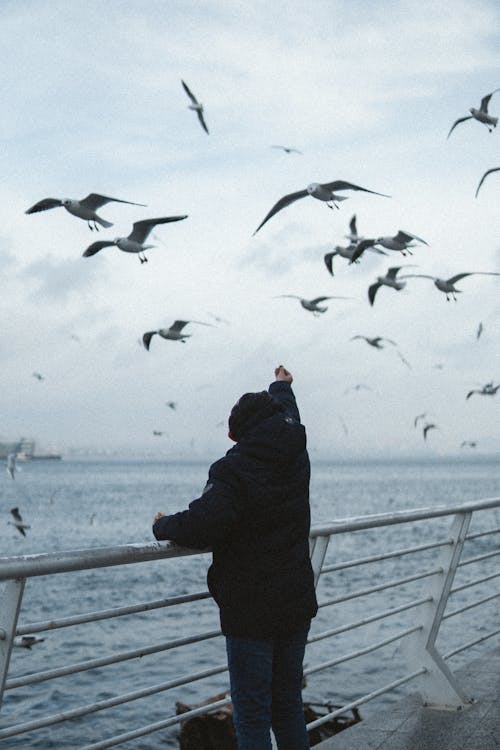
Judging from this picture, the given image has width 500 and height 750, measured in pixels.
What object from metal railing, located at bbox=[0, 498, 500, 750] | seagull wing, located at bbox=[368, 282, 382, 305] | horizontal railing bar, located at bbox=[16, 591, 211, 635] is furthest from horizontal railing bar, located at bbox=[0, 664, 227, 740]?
seagull wing, located at bbox=[368, 282, 382, 305]

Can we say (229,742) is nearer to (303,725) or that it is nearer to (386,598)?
(303,725)

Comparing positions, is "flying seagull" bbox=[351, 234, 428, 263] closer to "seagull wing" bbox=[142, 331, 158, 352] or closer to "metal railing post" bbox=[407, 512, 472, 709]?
"seagull wing" bbox=[142, 331, 158, 352]

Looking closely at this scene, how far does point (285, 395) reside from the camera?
3689mm

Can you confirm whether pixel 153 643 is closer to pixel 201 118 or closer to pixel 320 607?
pixel 201 118

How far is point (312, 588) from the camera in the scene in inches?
129

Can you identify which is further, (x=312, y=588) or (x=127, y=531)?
(x=127, y=531)

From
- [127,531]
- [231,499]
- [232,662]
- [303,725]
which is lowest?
[127,531]

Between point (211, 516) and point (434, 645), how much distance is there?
269 cm

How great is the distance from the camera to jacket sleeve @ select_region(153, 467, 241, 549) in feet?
10.1

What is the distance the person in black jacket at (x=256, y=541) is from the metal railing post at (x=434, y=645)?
2255 mm

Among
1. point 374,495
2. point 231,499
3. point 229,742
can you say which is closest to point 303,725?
point 231,499

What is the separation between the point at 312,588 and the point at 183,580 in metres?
25.0

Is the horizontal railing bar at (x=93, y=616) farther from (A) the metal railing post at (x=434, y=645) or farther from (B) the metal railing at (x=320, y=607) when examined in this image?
(A) the metal railing post at (x=434, y=645)

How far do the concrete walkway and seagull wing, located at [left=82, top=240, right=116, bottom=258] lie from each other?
526 cm
